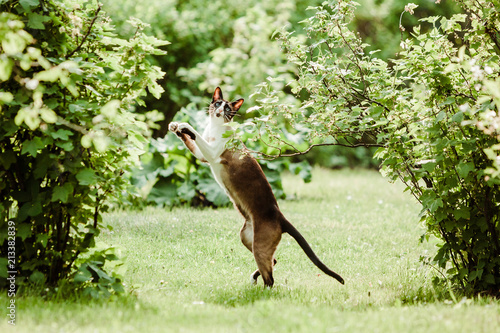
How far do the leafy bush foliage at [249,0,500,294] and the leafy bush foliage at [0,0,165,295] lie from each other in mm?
1045

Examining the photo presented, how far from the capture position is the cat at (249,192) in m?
4.14

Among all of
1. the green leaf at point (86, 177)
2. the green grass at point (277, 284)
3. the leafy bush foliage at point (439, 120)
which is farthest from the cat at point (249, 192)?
the green leaf at point (86, 177)

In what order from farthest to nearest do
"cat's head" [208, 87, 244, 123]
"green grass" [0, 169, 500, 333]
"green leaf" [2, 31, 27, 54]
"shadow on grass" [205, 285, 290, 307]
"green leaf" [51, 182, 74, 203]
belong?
"cat's head" [208, 87, 244, 123]
"shadow on grass" [205, 285, 290, 307]
"green leaf" [51, 182, 74, 203]
"green grass" [0, 169, 500, 333]
"green leaf" [2, 31, 27, 54]

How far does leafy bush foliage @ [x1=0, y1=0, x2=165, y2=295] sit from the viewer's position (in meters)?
3.38

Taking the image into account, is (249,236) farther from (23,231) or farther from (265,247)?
(23,231)

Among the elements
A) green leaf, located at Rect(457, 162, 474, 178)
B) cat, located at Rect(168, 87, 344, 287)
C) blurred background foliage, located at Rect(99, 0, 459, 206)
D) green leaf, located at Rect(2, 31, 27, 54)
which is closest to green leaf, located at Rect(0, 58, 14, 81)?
green leaf, located at Rect(2, 31, 27, 54)

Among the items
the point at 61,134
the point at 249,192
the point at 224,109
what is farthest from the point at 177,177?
the point at 61,134

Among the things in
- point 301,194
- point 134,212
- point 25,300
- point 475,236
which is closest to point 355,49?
point 475,236

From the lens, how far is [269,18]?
10992 mm

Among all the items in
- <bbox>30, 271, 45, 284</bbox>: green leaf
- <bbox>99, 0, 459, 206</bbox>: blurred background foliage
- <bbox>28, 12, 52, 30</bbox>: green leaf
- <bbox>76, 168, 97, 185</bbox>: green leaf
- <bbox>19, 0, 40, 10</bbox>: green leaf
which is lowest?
<bbox>30, 271, 45, 284</bbox>: green leaf

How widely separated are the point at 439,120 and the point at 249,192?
1537 millimetres

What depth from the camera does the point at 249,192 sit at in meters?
4.26

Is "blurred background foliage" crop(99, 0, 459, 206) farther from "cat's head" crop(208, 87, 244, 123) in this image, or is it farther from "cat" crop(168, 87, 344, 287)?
"cat" crop(168, 87, 344, 287)

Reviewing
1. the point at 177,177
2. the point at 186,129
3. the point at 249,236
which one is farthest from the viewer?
the point at 177,177
